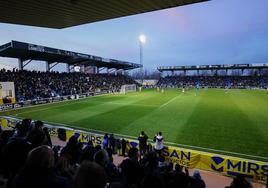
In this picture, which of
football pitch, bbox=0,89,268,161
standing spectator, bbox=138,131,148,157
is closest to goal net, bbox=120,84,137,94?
football pitch, bbox=0,89,268,161

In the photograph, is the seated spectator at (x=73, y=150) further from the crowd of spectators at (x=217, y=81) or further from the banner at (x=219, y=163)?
the crowd of spectators at (x=217, y=81)

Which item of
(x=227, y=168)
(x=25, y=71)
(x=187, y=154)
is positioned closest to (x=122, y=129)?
(x=187, y=154)

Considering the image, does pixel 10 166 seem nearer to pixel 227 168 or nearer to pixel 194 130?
pixel 227 168

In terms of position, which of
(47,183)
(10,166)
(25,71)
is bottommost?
(10,166)

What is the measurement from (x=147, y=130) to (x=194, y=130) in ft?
12.0

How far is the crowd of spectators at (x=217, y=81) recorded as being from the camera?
6359 centimetres

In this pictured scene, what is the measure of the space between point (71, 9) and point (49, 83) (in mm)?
30890

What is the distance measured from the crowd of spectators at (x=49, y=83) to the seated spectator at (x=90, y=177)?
101ft

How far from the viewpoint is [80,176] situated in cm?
182

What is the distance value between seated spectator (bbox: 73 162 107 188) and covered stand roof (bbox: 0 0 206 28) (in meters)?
6.45

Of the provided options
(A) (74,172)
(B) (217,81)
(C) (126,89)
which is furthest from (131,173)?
(B) (217,81)

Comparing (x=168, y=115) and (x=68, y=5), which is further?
(x=168, y=115)

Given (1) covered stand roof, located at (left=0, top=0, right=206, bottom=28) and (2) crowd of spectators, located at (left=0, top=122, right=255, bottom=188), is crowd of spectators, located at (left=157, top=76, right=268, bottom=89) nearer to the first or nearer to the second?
(1) covered stand roof, located at (left=0, top=0, right=206, bottom=28)

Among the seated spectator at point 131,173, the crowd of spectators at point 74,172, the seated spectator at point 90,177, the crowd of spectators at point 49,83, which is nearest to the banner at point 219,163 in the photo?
the crowd of spectators at point 74,172
